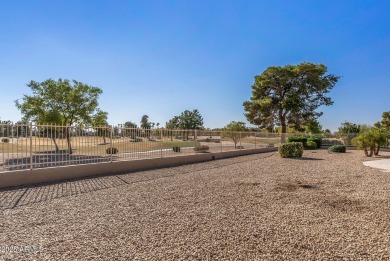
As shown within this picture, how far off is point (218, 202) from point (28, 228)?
3.89 metres

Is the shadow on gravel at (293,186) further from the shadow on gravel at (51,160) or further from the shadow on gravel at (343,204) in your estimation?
the shadow on gravel at (51,160)

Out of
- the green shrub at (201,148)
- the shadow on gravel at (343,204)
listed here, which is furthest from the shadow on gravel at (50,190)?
the green shrub at (201,148)

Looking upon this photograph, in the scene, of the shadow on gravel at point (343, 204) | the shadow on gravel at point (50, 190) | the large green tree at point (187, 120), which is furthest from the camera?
the large green tree at point (187, 120)

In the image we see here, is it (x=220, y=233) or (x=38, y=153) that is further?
(x=38, y=153)

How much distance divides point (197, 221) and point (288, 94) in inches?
1555

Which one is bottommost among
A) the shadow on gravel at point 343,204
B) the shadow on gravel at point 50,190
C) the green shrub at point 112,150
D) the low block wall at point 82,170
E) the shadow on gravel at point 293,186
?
the shadow on gravel at point 343,204

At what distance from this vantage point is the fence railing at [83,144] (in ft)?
29.6

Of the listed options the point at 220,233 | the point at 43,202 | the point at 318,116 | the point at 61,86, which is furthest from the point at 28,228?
the point at 318,116

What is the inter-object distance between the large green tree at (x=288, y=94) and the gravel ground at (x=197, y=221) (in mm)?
34309

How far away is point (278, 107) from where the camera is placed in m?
42.5

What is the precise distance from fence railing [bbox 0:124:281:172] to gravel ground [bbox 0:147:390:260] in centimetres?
177

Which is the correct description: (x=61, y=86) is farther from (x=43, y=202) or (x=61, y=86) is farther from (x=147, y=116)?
(x=147, y=116)

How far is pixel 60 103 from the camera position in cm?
2480

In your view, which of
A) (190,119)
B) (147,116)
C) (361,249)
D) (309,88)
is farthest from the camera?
(147,116)
